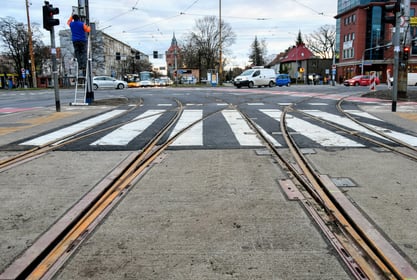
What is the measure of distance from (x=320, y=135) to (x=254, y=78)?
98.6 ft

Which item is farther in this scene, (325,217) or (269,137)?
(269,137)

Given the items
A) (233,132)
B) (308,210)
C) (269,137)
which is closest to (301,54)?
(233,132)

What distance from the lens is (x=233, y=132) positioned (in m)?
8.94

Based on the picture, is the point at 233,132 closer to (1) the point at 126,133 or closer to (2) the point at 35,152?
(1) the point at 126,133

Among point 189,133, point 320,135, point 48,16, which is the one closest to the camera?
point 320,135

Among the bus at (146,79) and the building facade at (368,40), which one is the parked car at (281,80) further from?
the building facade at (368,40)

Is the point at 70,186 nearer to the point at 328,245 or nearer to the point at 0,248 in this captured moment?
the point at 0,248

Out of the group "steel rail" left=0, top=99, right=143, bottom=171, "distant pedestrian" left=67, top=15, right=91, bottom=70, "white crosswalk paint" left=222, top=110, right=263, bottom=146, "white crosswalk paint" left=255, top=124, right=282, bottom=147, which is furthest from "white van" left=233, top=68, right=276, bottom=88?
"steel rail" left=0, top=99, right=143, bottom=171

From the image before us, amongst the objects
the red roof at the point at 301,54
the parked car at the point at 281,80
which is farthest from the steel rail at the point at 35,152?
the red roof at the point at 301,54

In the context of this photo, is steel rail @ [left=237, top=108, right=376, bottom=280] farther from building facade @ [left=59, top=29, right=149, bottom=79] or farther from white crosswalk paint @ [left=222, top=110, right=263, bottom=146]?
building facade @ [left=59, top=29, right=149, bottom=79]

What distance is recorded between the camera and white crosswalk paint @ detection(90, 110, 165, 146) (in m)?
7.77

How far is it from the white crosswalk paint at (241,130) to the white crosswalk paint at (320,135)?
1161mm

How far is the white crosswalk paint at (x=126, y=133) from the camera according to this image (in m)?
7.77

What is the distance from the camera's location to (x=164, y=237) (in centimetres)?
323
